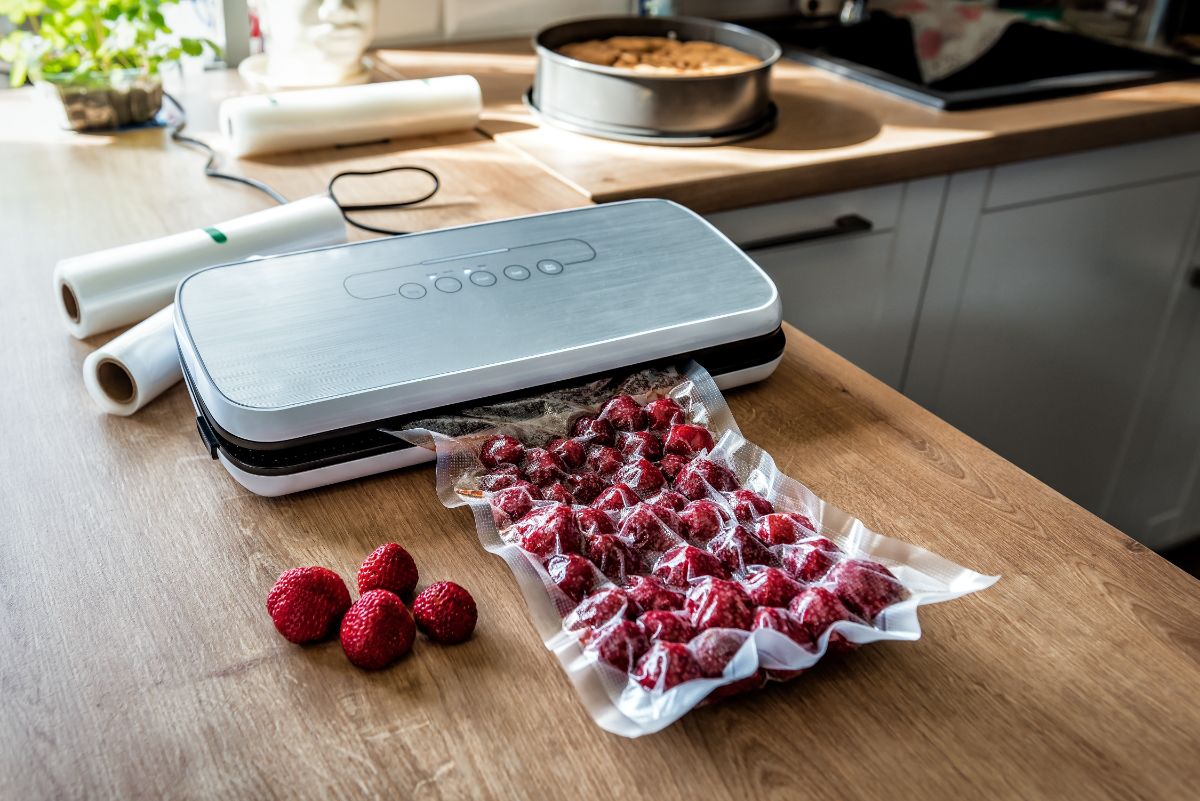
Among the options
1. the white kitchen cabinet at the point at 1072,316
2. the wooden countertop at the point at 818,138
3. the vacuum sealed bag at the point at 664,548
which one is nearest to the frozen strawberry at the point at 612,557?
the vacuum sealed bag at the point at 664,548

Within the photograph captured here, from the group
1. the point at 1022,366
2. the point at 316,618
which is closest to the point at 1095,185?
the point at 1022,366

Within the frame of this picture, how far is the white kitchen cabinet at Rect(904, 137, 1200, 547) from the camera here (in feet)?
4.78

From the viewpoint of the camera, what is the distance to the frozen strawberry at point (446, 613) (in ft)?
1.91

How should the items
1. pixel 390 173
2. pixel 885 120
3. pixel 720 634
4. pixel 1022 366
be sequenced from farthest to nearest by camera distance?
pixel 1022 366 → pixel 885 120 → pixel 390 173 → pixel 720 634

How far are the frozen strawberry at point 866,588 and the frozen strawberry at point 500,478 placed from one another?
0.72ft

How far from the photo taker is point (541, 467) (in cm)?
69

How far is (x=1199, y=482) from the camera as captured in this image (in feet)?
6.50

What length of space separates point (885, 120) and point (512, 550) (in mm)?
1014

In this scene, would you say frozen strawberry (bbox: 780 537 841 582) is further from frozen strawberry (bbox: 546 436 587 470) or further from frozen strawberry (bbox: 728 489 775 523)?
frozen strawberry (bbox: 546 436 587 470)

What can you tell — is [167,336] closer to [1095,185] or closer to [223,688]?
[223,688]

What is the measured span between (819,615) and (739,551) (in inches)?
3.0

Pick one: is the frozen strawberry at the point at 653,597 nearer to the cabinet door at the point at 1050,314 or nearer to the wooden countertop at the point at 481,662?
the wooden countertop at the point at 481,662

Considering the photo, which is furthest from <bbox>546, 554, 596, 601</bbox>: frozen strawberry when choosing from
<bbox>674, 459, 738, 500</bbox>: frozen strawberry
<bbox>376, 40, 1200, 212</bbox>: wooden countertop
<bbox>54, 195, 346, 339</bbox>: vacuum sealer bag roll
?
<bbox>376, 40, 1200, 212</bbox>: wooden countertop

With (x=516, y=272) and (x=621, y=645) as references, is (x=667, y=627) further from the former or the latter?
(x=516, y=272)
